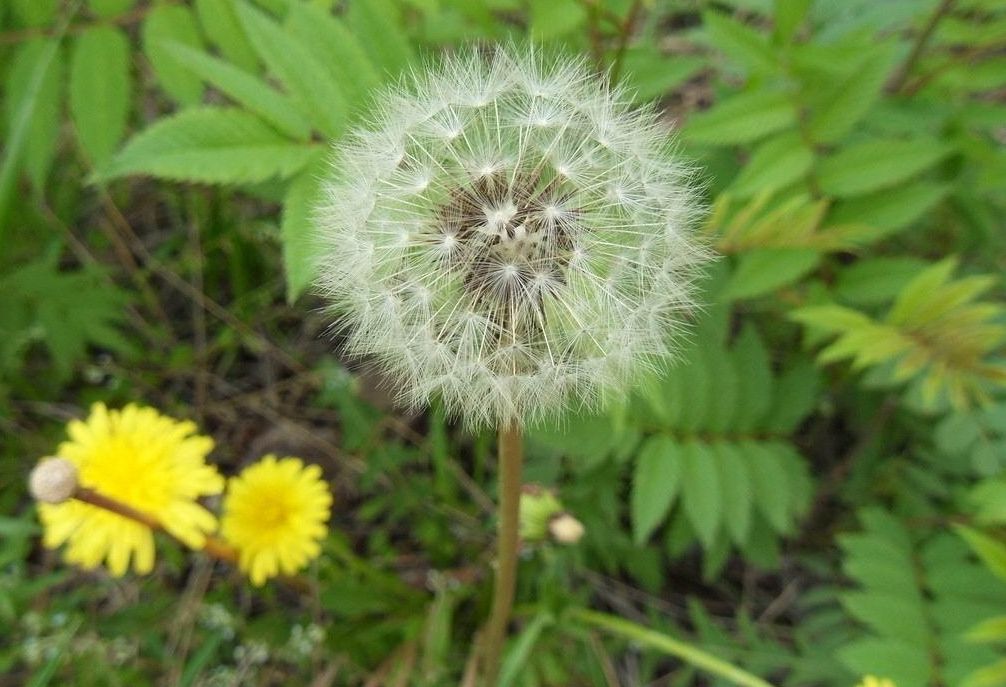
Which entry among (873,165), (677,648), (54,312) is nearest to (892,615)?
(677,648)

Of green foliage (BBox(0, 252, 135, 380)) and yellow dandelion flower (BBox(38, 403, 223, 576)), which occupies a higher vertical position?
green foliage (BBox(0, 252, 135, 380))

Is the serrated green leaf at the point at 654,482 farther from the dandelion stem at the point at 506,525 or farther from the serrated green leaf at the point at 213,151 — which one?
the serrated green leaf at the point at 213,151

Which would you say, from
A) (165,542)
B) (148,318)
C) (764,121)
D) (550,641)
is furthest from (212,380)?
(764,121)

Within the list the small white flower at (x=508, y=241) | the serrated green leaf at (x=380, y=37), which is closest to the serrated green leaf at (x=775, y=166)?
the small white flower at (x=508, y=241)

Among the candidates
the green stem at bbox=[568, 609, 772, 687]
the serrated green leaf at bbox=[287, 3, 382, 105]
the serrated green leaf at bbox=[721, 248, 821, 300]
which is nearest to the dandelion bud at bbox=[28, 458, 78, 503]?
the serrated green leaf at bbox=[287, 3, 382, 105]

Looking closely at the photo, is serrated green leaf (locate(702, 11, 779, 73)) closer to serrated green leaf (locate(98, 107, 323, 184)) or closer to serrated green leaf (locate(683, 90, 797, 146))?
serrated green leaf (locate(683, 90, 797, 146))

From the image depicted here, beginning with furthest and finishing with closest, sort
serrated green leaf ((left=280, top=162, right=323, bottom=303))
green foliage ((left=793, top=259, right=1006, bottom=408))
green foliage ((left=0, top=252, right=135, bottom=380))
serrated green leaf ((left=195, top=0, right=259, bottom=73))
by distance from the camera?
green foliage ((left=0, top=252, right=135, bottom=380)), serrated green leaf ((left=195, top=0, right=259, bottom=73)), green foliage ((left=793, top=259, right=1006, bottom=408)), serrated green leaf ((left=280, top=162, right=323, bottom=303))

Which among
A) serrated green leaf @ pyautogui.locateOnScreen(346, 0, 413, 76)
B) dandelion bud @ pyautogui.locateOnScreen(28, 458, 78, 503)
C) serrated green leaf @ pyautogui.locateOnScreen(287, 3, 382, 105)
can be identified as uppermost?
serrated green leaf @ pyautogui.locateOnScreen(346, 0, 413, 76)

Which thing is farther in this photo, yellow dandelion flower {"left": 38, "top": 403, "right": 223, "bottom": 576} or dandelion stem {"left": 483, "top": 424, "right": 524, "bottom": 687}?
yellow dandelion flower {"left": 38, "top": 403, "right": 223, "bottom": 576}

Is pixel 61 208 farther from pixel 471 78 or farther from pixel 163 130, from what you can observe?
pixel 471 78

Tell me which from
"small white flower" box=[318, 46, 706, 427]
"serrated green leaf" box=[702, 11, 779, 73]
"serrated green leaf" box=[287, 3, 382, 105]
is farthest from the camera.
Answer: "serrated green leaf" box=[702, 11, 779, 73]
